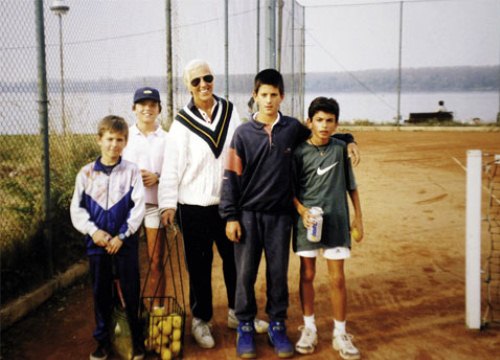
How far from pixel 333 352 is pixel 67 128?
4.24m

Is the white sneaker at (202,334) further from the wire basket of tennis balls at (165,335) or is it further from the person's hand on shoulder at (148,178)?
the person's hand on shoulder at (148,178)

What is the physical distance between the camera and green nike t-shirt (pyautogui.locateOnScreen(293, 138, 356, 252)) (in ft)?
12.8

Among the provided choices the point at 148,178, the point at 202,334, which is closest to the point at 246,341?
the point at 202,334

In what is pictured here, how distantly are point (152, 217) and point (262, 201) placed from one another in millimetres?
894

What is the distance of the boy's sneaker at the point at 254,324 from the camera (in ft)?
14.0

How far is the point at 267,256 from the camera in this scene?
3951 millimetres

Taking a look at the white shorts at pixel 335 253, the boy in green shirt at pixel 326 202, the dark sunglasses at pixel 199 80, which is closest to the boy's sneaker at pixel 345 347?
the boy in green shirt at pixel 326 202

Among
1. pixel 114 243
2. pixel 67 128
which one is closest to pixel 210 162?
pixel 114 243

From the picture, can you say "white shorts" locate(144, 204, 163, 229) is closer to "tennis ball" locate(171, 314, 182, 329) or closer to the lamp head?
"tennis ball" locate(171, 314, 182, 329)

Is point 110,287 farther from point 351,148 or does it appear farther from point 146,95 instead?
point 351,148

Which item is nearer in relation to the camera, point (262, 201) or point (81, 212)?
point (81, 212)

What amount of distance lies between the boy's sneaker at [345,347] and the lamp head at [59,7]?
3.66m

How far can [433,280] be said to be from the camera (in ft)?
17.6

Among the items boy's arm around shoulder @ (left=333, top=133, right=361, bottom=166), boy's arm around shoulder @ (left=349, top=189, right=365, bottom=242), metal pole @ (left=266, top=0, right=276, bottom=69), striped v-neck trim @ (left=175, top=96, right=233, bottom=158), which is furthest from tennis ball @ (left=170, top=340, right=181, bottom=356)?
metal pole @ (left=266, top=0, right=276, bottom=69)
